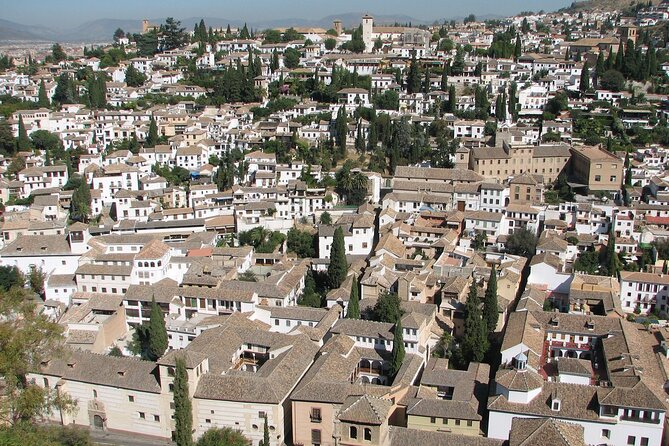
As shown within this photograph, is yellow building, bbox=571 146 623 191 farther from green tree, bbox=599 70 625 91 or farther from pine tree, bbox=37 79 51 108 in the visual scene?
pine tree, bbox=37 79 51 108

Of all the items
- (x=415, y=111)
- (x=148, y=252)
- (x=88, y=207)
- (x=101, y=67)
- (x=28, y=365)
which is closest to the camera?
(x=28, y=365)

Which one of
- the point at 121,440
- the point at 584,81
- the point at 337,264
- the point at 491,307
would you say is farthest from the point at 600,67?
the point at 121,440

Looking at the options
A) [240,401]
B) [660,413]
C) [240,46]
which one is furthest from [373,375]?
[240,46]

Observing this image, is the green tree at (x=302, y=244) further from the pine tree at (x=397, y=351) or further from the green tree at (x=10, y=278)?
the green tree at (x=10, y=278)

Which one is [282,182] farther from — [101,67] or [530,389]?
[101,67]

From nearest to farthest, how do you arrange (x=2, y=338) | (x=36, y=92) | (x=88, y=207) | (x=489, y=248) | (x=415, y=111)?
(x=2, y=338) → (x=489, y=248) → (x=88, y=207) → (x=415, y=111) → (x=36, y=92)

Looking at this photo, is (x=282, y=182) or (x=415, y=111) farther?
(x=415, y=111)
